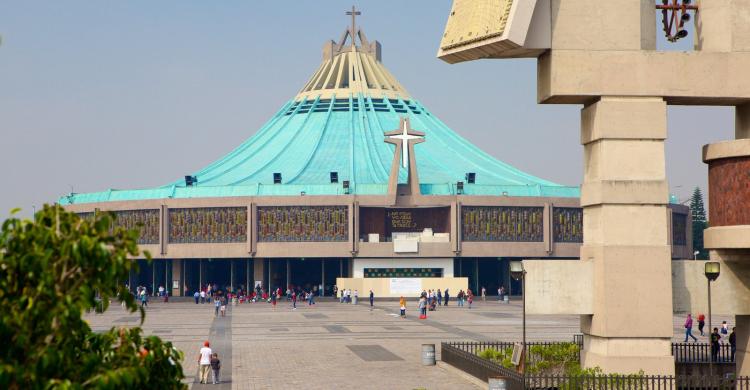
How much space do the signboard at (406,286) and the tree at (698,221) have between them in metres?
52.0

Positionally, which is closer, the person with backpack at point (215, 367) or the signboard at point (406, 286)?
the person with backpack at point (215, 367)

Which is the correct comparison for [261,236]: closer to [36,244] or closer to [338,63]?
[338,63]

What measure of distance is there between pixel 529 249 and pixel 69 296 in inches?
3507

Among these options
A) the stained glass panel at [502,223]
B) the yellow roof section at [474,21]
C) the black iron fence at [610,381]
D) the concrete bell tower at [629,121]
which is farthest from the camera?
the stained glass panel at [502,223]

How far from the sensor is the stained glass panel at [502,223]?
9781 cm

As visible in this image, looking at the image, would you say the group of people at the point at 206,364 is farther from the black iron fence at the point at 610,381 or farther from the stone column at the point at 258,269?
the stone column at the point at 258,269

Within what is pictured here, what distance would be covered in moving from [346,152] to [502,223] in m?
18.9

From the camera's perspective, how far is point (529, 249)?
98875mm

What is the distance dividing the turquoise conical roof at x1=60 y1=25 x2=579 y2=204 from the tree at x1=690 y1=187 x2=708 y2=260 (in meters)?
39.0

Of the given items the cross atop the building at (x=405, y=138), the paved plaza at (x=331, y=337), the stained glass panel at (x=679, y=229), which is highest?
the cross atop the building at (x=405, y=138)

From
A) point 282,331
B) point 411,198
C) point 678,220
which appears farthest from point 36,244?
point 678,220

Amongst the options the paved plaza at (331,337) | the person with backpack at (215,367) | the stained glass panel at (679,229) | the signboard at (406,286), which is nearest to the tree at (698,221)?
the stained glass panel at (679,229)

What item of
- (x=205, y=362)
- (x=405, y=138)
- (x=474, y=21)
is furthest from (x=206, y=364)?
(x=405, y=138)

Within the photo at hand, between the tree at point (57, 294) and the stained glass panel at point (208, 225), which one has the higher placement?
the stained glass panel at point (208, 225)
